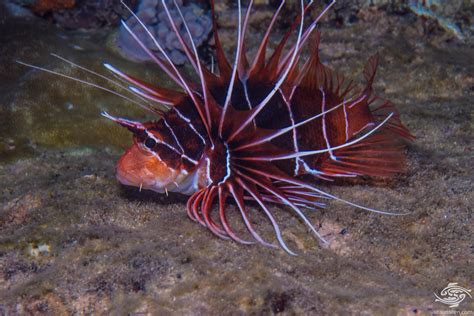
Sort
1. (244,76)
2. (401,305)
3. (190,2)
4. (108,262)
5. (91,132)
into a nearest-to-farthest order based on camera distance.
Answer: (401,305)
(108,262)
(244,76)
(91,132)
(190,2)

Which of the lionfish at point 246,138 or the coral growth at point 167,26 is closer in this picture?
the lionfish at point 246,138

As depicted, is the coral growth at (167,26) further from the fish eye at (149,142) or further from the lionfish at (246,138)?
the fish eye at (149,142)

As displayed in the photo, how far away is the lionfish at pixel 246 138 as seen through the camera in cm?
240

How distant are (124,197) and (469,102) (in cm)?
334

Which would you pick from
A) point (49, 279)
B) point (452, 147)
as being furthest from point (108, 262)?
point (452, 147)

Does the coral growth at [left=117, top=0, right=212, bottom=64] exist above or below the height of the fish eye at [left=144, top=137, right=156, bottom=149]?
above

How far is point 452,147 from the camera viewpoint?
11.0 feet

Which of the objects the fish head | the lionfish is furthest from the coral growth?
the fish head

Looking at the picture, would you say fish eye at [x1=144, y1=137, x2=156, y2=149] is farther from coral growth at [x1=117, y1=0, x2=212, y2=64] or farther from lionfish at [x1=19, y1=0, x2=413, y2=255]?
coral growth at [x1=117, y1=0, x2=212, y2=64]

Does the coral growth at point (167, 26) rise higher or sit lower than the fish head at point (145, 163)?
higher

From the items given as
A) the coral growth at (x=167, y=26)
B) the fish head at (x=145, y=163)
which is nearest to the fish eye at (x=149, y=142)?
the fish head at (x=145, y=163)

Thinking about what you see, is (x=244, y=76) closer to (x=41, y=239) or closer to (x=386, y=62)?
(x=41, y=239)

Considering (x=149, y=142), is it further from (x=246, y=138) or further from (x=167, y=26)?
(x=167, y=26)

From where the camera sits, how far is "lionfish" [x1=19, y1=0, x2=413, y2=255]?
2400 mm
